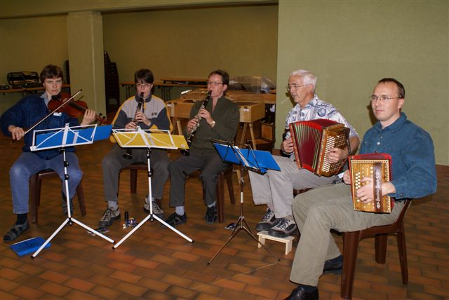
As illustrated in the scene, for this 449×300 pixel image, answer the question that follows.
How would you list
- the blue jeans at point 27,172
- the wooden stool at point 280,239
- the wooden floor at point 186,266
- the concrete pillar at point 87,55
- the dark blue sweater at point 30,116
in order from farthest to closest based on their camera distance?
the concrete pillar at point 87,55
the dark blue sweater at point 30,116
the blue jeans at point 27,172
the wooden stool at point 280,239
the wooden floor at point 186,266

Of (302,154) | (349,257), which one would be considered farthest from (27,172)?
(349,257)

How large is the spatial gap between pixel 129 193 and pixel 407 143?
298 cm

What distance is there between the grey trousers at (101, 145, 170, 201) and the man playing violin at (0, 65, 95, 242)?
0.84 feet

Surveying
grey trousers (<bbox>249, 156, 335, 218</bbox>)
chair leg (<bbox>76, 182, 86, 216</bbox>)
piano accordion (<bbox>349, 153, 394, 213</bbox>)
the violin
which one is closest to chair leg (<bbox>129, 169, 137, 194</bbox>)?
chair leg (<bbox>76, 182, 86, 216</bbox>)

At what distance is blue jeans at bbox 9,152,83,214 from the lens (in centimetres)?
341

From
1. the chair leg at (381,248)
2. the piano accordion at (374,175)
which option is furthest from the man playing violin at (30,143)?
the chair leg at (381,248)

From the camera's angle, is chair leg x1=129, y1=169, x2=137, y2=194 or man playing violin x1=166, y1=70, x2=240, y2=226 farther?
chair leg x1=129, y1=169, x2=137, y2=194

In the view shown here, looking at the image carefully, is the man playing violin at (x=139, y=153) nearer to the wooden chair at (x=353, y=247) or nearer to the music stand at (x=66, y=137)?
the music stand at (x=66, y=137)

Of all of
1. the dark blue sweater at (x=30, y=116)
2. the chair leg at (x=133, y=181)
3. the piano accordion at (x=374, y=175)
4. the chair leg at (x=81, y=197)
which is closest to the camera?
the piano accordion at (x=374, y=175)

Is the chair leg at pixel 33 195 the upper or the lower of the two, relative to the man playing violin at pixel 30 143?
lower

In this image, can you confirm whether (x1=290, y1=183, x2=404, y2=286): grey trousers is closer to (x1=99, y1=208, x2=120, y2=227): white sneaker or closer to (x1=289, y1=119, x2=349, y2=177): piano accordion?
(x1=289, y1=119, x2=349, y2=177): piano accordion

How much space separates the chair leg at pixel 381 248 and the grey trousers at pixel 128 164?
182 cm

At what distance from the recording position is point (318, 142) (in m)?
2.78

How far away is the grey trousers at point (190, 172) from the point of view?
3623 millimetres
